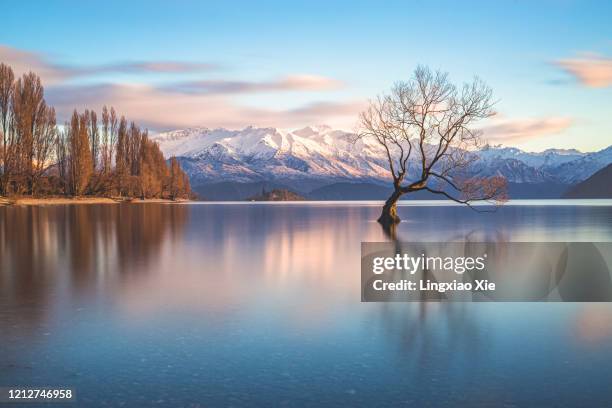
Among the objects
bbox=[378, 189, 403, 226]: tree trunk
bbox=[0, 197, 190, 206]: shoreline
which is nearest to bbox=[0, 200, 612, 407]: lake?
bbox=[378, 189, 403, 226]: tree trunk

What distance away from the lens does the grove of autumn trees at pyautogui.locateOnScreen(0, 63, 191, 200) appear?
84812mm

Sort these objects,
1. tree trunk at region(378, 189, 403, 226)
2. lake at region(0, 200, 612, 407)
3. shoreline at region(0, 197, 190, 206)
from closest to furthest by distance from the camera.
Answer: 1. lake at region(0, 200, 612, 407)
2. tree trunk at region(378, 189, 403, 226)
3. shoreline at region(0, 197, 190, 206)

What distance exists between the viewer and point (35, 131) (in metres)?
89.0

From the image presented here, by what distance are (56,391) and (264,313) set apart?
5.08 m

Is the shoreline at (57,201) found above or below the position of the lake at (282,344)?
above

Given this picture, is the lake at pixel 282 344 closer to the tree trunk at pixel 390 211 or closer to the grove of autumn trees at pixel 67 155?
the tree trunk at pixel 390 211

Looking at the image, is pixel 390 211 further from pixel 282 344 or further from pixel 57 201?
pixel 57 201

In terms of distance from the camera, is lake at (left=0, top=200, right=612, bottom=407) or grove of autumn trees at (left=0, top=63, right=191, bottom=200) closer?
lake at (left=0, top=200, right=612, bottom=407)

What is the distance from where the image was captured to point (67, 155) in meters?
102

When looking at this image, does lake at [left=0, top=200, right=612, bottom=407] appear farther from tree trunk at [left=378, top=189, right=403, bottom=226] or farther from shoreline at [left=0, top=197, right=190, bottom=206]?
shoreline at [left=0, top=197, right=190, bottom=206]

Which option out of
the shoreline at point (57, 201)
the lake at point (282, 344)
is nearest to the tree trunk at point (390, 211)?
the lake at point (282, 344)

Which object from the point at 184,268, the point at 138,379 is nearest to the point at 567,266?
the point at 184,268

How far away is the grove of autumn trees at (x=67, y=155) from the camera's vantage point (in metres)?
84.8

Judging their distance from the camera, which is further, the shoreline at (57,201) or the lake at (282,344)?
the shoreline at (57,201)
